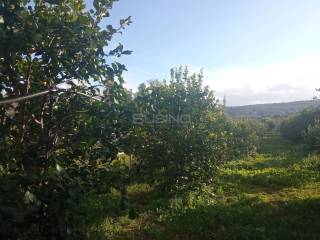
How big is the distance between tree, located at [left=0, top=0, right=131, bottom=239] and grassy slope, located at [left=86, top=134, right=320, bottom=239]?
4194 mm

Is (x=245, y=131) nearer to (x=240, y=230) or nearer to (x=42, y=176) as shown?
(x=240, y=230)

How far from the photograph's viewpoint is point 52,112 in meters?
4.86

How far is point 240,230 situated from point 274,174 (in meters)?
7.91

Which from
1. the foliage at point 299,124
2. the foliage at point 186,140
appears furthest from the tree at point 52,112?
the foliage at point 299,124

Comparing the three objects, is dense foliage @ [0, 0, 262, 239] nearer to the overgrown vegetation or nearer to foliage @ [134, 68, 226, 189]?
the overgrown vegetation

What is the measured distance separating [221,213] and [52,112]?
246 inches

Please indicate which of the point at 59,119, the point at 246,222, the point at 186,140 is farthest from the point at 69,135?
the point at 186,140

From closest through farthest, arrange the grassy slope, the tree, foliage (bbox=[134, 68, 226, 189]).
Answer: the tree, the grassy slope, foliage (bbox=[134, 68, 226, 189])

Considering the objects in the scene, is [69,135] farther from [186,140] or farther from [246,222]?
[186,140]

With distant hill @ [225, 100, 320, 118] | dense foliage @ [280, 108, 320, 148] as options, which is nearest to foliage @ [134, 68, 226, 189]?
dense foliage @ [280, 108, 320, 148]

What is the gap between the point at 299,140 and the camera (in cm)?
3553

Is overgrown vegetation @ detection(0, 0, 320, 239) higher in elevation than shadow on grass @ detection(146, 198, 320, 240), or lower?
higher

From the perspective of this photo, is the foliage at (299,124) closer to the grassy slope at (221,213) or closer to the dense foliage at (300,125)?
the dense foliage at (300,125)

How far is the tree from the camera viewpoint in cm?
360
